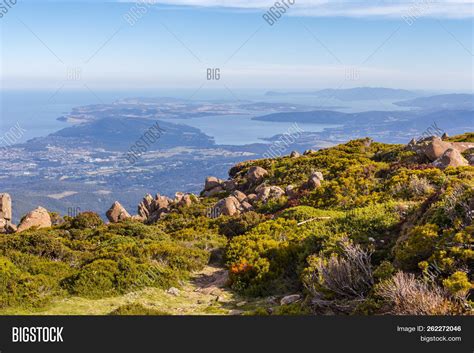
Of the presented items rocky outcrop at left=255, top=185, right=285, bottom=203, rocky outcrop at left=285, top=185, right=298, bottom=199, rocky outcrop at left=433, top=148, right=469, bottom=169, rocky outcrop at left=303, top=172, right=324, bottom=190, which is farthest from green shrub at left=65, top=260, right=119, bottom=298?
rocky outcrop at left=433, top=148, right=469, bottom=169

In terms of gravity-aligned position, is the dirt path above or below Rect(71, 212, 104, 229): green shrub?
below

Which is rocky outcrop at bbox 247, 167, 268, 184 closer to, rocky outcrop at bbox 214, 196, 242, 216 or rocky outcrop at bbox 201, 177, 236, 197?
rocky outcrop at bbox 201, 177, 236, 197

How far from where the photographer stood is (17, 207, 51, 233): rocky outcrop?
2466 cm

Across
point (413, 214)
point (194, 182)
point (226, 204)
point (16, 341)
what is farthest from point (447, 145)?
point (194, 182)

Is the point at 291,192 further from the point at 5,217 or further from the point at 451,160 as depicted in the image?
the point at 5,217

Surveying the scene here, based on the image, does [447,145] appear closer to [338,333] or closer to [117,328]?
[338,333]

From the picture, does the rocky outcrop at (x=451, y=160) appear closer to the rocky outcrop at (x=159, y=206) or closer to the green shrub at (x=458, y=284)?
the green shrub at (x=458, y=284)

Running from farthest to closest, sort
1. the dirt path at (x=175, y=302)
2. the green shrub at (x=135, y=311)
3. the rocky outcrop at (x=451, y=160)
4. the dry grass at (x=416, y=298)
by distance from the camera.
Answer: the rocky outcrop at (x=451, y=160), the dirt path at (x=175, y=302), the green shrub at (x=135, y=311), the dry grass at (x=416, y=298)

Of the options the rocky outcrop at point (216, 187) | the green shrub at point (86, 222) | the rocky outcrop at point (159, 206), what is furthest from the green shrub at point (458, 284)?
the rocky outcrop at point (216, 187)

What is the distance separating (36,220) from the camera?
83.7ft

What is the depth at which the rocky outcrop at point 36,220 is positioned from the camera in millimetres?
24656

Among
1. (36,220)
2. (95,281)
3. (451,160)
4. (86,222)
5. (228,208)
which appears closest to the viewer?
(95,281)

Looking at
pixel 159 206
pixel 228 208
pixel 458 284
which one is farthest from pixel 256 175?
pixel 458 284

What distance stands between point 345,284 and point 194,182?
129833mm
